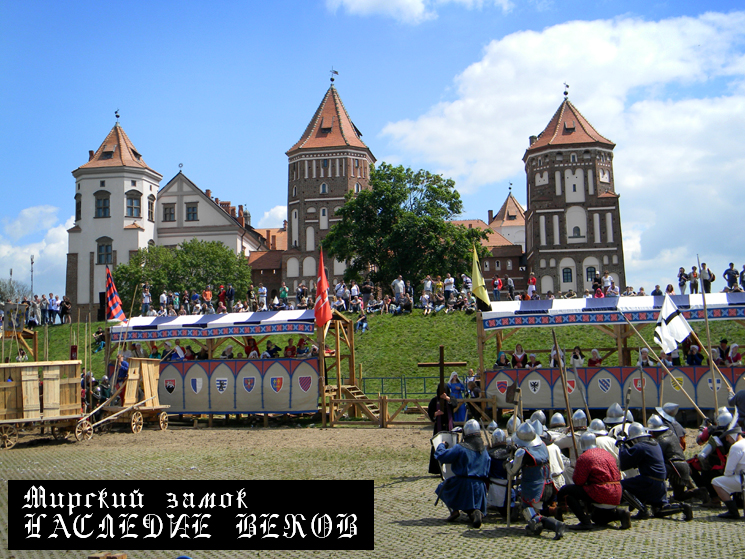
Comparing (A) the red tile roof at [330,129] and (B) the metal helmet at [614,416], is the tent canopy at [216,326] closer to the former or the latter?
(B) the metal helmet at [614,416]

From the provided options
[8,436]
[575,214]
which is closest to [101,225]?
[575,214]

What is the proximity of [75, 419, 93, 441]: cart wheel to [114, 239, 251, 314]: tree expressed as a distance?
4016 centimetres

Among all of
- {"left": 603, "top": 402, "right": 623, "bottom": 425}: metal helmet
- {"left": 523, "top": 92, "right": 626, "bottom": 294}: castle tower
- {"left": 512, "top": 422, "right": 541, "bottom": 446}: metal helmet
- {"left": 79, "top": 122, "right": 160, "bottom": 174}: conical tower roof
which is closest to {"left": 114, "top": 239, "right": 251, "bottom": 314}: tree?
{"left": 79, "top": 122, "right": 160, "bottom": 174}: conical tower roof

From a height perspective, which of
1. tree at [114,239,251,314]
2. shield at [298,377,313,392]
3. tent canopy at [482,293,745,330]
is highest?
tree at [114,239,251,314]

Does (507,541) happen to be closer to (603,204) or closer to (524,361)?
(524,361)

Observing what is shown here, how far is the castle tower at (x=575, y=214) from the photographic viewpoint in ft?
234

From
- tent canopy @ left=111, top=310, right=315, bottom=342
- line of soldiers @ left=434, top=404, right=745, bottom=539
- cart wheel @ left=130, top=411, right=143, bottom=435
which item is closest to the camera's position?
line of soldiers @ left=434, top=404, right=745, bottom=539

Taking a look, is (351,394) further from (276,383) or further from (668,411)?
(668,411)

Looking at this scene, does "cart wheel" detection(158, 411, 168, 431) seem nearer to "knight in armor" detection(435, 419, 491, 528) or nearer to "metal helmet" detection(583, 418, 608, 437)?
"knight in armor" detection(435, 419, 491, 528)

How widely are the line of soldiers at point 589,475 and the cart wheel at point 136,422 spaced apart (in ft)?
39.7

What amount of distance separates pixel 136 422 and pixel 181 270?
42.1 meters

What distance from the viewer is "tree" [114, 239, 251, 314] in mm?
59844

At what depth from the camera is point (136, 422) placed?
20.5 metres

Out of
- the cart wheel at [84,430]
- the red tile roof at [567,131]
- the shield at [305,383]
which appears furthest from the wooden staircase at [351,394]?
the red tile roof at [567,131]
